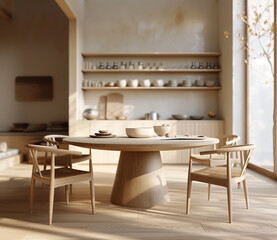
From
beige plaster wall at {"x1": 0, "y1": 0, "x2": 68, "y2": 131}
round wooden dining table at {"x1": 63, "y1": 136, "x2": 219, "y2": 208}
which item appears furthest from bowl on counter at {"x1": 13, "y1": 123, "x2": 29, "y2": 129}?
round wooden dining table at {"x1": 63, "y1": 136, "x2": 219, "y2": 208}

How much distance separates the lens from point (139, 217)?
2793 millimetres

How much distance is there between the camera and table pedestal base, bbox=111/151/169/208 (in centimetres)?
312

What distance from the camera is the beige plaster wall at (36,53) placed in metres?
6.89

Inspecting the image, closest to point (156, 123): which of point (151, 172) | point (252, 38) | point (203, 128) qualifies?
point (203, 128)

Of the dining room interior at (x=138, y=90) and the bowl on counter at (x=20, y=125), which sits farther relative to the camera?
the bowl on counter at (x=20, y=125)

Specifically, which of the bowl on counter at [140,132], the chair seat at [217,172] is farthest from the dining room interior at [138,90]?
the chair seat at [217,172]

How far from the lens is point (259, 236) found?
2.33 m

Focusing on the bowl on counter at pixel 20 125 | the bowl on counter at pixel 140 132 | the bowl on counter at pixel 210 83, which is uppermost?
the bowl on counter at pixel 210 83

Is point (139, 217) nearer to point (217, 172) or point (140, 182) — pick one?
point (140, 182)

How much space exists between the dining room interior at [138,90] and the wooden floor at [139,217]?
5 centimetres

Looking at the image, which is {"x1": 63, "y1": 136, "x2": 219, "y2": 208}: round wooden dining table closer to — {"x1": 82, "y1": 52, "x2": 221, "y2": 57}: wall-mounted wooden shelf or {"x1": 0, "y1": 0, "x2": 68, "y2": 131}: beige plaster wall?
{"x1": 82, "y1": 52, "x2": 221, "y2": 57}: wall-mounted wooden shelf

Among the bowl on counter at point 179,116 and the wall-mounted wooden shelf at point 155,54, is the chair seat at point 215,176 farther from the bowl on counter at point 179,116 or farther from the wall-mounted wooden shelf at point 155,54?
the wall-mounted wooden shelf at point 155,54

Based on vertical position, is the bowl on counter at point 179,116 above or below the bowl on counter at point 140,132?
above

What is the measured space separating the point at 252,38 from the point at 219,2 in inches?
54.4
